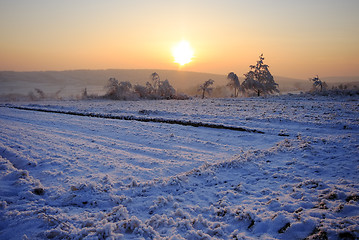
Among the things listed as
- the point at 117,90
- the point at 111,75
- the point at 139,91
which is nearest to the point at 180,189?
the point at 117,90

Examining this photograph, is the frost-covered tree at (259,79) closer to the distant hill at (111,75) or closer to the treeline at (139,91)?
the treeline at (139,91)

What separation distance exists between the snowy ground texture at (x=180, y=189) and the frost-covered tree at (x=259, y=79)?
39747mm

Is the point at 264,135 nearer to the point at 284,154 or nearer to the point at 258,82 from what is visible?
the point at 284,154

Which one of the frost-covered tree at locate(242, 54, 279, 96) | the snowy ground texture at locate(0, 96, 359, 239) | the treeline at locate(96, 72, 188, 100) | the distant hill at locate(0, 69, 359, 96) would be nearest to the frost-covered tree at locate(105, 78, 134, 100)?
the treeline at locate(96, 72, 188, 100)

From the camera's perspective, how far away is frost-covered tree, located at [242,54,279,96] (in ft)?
156

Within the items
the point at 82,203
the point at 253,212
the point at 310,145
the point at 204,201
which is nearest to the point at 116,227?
the point at 82,203

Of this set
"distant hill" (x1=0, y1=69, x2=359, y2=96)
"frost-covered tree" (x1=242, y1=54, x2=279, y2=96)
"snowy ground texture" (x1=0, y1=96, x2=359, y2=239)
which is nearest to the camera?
"snowy ground texture" (x1=0, y1=96, x2=359, y2=239)

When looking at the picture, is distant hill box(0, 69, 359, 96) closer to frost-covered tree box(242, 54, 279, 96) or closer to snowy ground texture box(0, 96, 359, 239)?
frost-covered tree box(242, 54, 279, 96)

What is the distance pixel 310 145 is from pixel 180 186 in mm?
6444

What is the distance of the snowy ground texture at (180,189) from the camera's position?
4.02 meters

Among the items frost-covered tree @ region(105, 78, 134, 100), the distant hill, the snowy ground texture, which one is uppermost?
the distant hill

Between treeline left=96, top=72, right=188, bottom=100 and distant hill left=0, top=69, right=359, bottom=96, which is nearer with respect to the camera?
treeline left=96, top=72, right=188, bottom=100

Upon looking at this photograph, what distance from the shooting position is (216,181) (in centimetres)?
623

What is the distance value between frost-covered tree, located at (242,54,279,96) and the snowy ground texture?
39.7 m
